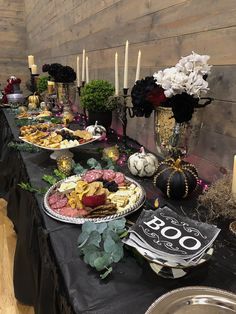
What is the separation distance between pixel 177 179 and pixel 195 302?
1.25ft

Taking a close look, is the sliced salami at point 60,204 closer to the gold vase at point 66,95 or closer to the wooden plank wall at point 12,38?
the gold vase at point 66,95

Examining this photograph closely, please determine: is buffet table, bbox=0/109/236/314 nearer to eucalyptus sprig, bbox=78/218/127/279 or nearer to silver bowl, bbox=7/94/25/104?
eucalyptus sprig, bbox=78/218/127/279

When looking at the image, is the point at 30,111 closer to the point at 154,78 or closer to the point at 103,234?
the point at 154,78

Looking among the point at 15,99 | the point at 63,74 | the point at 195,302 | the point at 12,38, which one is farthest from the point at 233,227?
the point at 12,38

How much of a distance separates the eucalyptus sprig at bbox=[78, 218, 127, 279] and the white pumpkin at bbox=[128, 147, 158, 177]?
1.16 ft

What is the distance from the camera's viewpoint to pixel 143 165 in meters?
0.96

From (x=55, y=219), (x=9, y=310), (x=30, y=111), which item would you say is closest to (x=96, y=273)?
(x=55, y=219)

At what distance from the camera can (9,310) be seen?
51.3 inches

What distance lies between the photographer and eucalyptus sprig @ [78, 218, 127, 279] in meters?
0.55

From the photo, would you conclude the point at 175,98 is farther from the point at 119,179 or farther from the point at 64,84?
the point at 64,84

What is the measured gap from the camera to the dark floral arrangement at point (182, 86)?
75cm

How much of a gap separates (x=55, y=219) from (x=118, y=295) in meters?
0.29

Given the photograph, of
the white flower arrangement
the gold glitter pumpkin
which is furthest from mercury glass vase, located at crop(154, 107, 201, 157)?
the gold glitter pumpkin

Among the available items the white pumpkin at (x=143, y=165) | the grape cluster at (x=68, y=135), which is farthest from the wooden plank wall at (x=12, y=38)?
the white pumpkin at (x=143, y=165)
